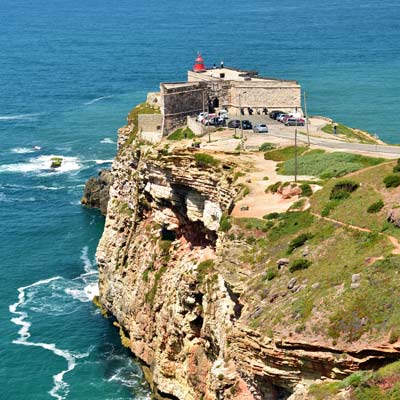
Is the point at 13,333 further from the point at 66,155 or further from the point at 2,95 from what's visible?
the point at 2,95

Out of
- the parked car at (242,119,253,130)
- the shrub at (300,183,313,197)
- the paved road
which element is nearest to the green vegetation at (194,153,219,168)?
the shrub at (300,183,313,197)

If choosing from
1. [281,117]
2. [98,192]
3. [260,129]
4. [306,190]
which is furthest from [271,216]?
[98,192]

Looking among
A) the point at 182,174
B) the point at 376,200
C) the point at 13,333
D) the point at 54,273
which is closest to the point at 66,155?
the point at 54,273

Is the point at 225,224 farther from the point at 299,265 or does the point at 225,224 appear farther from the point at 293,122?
the point at 293,122

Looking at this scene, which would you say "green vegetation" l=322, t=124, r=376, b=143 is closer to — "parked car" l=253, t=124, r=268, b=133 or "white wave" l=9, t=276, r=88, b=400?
"parked car" l=253, t=124, r=268, b=133

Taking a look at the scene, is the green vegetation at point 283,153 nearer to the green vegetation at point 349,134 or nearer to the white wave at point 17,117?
the green vegetation at point 349,134
